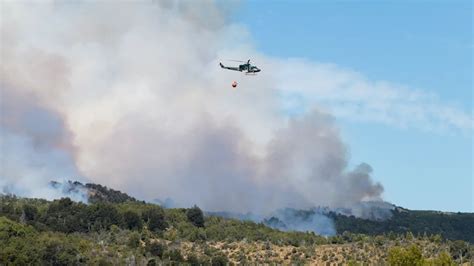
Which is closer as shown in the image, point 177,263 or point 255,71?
point 255,71

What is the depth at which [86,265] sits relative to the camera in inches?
7485

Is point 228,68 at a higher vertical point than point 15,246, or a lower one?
higher

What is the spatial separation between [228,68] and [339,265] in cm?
6841

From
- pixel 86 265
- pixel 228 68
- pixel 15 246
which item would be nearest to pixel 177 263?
pixel 86 265

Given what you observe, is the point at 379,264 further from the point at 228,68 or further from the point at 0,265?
the point at 0,265

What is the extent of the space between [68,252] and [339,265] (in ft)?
218

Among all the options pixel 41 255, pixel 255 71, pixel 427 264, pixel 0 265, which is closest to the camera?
pixel 427 264

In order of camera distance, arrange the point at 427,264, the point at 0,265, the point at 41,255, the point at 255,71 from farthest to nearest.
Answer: the point at 41,255 → the point at 0,265 → the point at 255,71 → the point at 427,264

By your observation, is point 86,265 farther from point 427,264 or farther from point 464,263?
point 427,264

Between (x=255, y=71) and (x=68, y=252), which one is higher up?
(x=255, y=71)

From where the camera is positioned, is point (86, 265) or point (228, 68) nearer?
point (228, 68)

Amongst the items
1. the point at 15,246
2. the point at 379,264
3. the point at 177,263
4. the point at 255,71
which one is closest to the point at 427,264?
the point at 255,71

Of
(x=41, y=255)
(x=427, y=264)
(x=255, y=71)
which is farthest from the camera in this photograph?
(x=41, y=255)

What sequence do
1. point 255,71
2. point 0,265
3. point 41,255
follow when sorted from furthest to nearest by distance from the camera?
point 41,255, point 0,265, point 255,71
